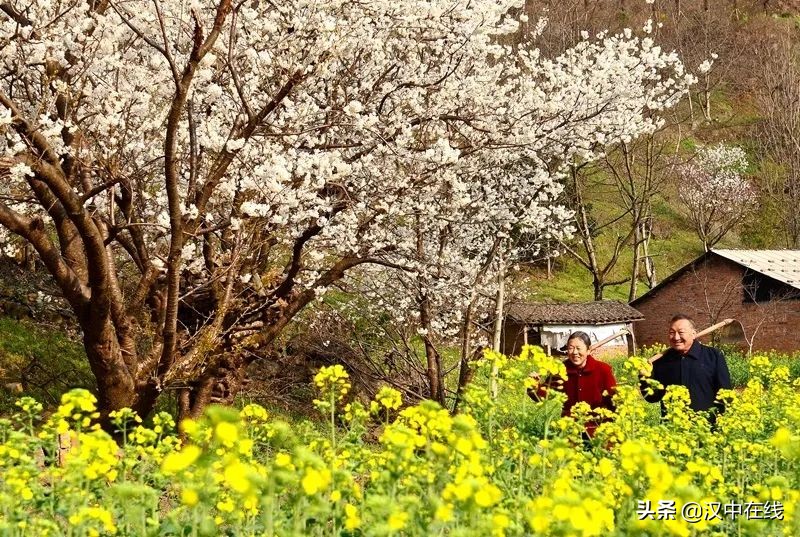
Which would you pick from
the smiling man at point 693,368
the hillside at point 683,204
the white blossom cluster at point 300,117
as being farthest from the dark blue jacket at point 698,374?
the hillside at point 683,204

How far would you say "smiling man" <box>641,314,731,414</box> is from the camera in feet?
23.0

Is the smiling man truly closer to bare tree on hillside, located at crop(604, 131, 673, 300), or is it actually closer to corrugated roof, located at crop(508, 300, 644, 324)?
bare tree on hillside, located at crop(604, 131, 673, 300)

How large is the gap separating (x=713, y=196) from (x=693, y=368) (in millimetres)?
40204

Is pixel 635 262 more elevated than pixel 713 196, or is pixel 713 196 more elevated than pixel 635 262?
pixel 713 196

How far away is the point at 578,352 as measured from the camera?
22.1ft

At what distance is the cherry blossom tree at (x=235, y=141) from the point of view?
6.82m

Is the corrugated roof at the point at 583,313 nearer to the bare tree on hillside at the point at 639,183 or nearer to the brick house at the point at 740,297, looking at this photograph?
the brick house at the point at 740,297

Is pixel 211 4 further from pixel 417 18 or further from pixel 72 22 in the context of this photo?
pixel 417 18

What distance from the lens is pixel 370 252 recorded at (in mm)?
9852

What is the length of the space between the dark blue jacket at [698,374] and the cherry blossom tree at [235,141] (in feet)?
10.1

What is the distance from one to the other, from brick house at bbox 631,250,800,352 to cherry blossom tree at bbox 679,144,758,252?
8.36m

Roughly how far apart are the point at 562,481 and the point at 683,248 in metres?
46.2

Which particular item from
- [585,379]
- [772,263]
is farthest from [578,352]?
[772,263]

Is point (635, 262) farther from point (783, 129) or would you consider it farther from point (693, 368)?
point (693, 368)
